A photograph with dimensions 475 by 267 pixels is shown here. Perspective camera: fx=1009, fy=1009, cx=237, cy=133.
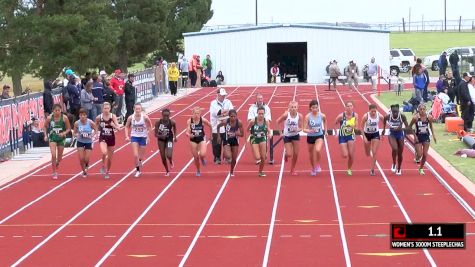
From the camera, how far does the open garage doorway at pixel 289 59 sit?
59.8 metres

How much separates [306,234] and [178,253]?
213 cm

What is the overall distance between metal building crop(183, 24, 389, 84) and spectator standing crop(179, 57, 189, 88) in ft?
15.1

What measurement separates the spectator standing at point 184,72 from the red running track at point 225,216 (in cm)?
2995

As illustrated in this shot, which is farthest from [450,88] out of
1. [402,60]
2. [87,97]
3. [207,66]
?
[402,60]

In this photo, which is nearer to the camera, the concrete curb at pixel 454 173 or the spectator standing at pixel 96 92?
the concrete curb at pixel 454 173

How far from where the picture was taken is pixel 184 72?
54.3 m

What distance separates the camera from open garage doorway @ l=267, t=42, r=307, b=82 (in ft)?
196

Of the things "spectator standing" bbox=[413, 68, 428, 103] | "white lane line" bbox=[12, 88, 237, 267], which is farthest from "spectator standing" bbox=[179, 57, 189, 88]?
"white lane line" bbox=[12, 88, 237, 267]

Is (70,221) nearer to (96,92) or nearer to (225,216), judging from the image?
(225,216)

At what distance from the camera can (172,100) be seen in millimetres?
44969

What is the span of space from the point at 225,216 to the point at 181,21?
5809 cm

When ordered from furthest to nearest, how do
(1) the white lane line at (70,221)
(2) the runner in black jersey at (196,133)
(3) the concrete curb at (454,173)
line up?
(2) the runner in black jersey at (196,133), (3) the concrete curb at (454,173), (1) the white lane line at (70,221)
